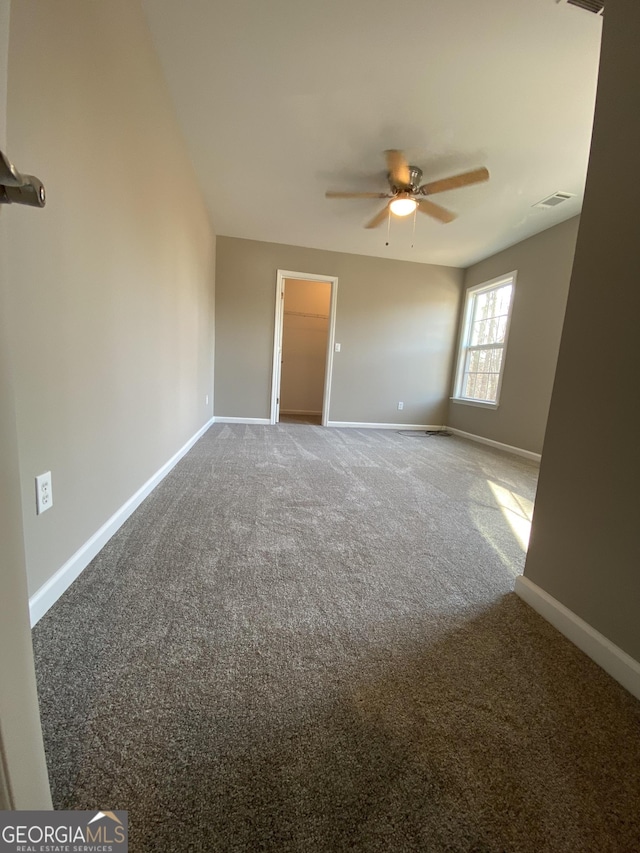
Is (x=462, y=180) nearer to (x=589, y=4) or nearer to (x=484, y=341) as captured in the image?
(x=589, y=4)

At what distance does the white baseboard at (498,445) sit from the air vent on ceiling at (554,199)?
256 cm

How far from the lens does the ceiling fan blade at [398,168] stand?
2.37 meters

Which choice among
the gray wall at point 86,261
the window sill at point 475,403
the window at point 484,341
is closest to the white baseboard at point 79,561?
the gray wall at point 86,261

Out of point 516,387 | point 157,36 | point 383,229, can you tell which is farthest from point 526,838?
point 383,229

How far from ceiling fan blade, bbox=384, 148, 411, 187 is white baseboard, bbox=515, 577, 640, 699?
285 cm

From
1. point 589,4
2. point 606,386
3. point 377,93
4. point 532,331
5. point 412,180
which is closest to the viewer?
point 606,386

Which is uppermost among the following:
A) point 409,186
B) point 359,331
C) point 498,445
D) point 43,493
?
point 409,186

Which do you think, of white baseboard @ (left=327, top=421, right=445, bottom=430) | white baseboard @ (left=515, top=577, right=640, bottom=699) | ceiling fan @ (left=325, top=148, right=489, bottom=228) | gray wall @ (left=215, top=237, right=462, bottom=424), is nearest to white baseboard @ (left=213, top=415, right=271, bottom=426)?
gray wall @ (left=215, top=237, right=462, bottom=424)

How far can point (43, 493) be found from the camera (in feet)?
3.38

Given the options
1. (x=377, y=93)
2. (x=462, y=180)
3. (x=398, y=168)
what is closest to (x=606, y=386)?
(x=462, y=180)

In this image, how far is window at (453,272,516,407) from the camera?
Answer: 4271 mm

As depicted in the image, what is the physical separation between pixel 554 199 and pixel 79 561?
4.56 m

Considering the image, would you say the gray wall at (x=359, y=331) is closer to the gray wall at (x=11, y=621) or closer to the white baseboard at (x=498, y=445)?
the white baseboard at (x=498, y=445)

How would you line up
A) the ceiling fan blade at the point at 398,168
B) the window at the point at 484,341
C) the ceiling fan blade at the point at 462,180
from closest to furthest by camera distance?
the ceiling fan blade at the point at 462,180 < the ceiling fan blade at the point at 398,168 < the window at the point at 484,341
